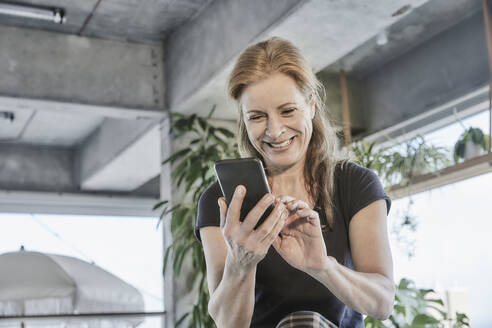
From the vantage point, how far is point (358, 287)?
124 cm

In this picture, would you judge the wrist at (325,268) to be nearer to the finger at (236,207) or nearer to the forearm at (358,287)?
the forearm at (358,287)

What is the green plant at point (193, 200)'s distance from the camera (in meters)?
3.64

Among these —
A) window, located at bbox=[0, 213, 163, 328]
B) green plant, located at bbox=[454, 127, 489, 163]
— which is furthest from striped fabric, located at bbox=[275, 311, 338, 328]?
window, located at bbox=[0, 213, 163, 328]

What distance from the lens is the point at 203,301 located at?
11.8 ft

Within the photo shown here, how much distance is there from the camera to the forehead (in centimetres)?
138

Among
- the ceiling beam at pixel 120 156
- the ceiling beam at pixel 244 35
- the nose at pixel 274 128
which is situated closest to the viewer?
the nose at pixel 274 128

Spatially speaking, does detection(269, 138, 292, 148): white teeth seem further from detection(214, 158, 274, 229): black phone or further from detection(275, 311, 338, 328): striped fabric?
detection(275, 311, 338, 328): striped fabric

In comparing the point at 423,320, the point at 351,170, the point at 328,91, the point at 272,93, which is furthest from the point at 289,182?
the point at 328,91

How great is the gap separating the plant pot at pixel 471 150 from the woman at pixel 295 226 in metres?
2.39

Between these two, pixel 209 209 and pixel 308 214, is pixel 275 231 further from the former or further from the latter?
pixel 209 209

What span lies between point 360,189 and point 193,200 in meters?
2.31

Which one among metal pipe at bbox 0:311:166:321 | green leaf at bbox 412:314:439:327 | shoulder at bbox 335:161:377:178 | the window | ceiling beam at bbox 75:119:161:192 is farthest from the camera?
the window

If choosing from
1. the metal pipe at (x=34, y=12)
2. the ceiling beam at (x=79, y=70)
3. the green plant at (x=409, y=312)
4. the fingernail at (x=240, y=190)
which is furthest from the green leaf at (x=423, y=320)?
the metal pipe at (x=34, y=12)

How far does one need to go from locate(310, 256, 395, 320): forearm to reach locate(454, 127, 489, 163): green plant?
8.52ft
